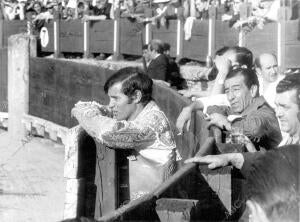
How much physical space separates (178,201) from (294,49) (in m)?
5.88

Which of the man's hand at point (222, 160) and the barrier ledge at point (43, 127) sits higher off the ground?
the man's hand at point (222, 160)

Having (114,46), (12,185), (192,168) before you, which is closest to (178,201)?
(192,168)

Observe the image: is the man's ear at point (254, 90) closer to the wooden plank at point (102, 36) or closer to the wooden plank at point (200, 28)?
the wooden plank at point (200, 28)

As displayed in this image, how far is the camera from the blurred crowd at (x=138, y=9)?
901 centimetres

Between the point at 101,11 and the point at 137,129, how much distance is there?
42.5 ft

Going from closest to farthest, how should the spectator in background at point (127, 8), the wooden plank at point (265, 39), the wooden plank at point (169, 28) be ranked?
the wooden plank at point (265, 39) < the wooden plank at point (169, 28) < the spectator in background at point (127, 8)

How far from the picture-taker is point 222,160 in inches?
118

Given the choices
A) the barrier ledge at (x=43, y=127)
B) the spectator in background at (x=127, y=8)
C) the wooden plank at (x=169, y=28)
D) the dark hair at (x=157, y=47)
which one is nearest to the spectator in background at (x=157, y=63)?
the dark hair at (x=157, y=47)

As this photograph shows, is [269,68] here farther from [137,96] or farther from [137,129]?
[137,129]

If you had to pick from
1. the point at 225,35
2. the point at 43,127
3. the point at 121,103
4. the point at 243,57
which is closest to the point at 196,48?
the point at 225,35

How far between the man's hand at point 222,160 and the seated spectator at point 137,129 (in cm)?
27

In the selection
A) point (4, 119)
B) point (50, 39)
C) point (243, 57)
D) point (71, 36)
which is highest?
point (243, 57)

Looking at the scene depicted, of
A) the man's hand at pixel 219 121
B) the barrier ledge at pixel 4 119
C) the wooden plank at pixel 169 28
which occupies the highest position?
the wooden plank at pixel 169 28

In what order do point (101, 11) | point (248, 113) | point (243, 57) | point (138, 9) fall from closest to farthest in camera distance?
point (248, 113)
point (243, 57)
point (138, 9)
point (101, 11)
